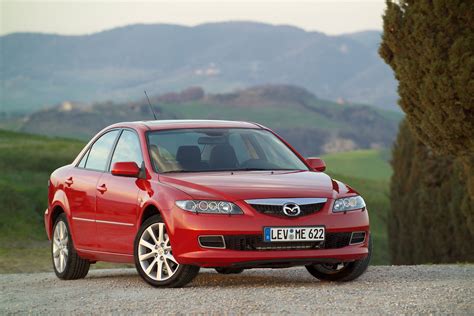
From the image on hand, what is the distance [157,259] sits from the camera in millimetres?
9664

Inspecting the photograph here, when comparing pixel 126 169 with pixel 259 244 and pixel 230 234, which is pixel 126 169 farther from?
pixel 259 244

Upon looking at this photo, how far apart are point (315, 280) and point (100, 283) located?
2152 mm

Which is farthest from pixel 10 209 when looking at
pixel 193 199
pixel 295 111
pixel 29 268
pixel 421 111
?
pixel 295 111

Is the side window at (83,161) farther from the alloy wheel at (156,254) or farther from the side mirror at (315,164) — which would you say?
the side mirror at (315,164)

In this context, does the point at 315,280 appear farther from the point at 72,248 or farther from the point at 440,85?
the point at 440,85

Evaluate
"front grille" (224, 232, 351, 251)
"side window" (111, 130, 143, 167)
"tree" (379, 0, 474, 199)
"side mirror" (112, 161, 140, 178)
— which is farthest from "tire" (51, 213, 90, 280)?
"tree" (379, 0, 474, 199)

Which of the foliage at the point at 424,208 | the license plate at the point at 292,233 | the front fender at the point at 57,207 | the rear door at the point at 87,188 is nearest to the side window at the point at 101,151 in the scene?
the rear door at the point at 87,188

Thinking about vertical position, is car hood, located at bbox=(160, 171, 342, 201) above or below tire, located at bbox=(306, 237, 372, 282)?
above

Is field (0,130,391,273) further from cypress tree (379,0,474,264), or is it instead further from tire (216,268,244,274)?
tire (216,268,244,274)

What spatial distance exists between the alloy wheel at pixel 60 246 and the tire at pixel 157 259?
2051 millimetres

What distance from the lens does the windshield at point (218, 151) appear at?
10.3 metres

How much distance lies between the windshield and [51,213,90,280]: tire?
174 centimetres

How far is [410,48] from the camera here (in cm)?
1795

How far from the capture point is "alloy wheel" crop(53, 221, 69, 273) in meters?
11.7
